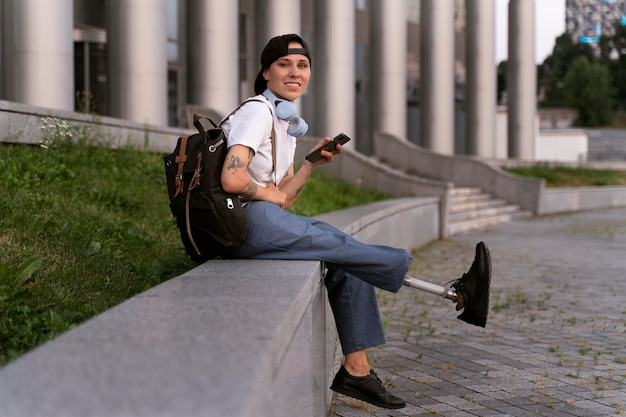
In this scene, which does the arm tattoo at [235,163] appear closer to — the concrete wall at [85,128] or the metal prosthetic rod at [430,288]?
the metal prosthetic rod at [430,288]

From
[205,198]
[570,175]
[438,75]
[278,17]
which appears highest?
[278,17]

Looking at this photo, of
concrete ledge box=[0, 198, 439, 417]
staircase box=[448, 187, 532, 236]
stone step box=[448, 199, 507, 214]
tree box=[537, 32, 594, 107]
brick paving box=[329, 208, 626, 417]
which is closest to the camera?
concrete ledge box=[0, 198, 439, 417]

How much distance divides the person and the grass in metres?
0.99

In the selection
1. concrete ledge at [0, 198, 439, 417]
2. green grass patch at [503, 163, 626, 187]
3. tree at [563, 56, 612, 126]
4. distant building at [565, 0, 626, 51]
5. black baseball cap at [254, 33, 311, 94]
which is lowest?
green grass patch at [503, 163, 626, 187]

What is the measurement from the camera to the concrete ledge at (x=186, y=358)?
1940mm

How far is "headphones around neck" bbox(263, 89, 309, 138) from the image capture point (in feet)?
15.2

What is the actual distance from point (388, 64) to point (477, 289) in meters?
24.2

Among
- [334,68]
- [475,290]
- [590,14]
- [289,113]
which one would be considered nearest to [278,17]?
[334,68]

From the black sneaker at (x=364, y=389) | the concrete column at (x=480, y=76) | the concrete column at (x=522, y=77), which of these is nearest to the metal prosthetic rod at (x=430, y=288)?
the black sneaker at (x=364, y=389)

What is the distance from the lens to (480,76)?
3538 centimetres

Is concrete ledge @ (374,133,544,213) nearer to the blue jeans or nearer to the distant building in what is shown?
the blue jeans

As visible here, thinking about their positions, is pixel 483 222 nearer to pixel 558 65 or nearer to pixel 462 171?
pixel 462 171

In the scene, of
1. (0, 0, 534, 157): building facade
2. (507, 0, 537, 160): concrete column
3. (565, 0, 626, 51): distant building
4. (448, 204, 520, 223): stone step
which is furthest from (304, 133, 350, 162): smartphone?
(565, 0, 626, 51): distant building

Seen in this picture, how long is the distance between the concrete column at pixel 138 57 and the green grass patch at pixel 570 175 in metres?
15.0
